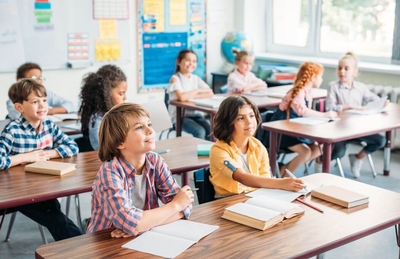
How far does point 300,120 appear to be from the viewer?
4.27 m

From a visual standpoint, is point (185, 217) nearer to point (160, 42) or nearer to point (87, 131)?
point (87, 131)

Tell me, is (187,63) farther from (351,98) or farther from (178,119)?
(351,98)

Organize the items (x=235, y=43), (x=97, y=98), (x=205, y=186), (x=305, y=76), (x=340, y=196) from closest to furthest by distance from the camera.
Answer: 1. (x=340, y=196)
2. (x=205, y=186)
3. (x=97, y=98)
4. (x=305, y=76)
5. (x=235, y=43)

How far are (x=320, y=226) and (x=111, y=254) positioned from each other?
0.74m

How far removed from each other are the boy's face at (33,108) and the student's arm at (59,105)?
4.50 feet

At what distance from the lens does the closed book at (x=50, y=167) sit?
277 centimetres

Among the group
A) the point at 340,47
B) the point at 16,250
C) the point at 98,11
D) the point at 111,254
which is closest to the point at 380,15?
the point at 340,47

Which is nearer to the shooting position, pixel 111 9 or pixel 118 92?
pixel 118 92

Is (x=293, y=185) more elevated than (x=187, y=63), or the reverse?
(x=187, y=63)

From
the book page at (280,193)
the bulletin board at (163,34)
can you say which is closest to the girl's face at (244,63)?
the bulletin board at (163,34)

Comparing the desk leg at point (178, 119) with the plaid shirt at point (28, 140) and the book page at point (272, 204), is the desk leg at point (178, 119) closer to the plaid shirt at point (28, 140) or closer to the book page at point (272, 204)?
the plaid shirt at point (28, 140)

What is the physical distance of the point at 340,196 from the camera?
232cm

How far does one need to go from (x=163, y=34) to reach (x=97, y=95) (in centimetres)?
329

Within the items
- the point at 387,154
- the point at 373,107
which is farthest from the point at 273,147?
the point at 387,154
